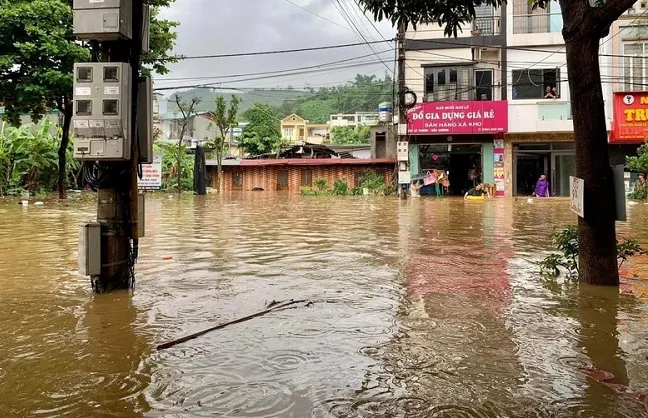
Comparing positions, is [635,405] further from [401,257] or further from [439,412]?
[401,257]

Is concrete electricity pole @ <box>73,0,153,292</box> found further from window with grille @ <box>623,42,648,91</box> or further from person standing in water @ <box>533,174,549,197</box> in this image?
window with grille @ <box>623,42,648,91</box>

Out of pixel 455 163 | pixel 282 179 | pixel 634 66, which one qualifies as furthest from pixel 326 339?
pixel 282 179

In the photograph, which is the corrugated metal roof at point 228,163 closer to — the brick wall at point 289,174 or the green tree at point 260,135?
the brick wall at point 289,174

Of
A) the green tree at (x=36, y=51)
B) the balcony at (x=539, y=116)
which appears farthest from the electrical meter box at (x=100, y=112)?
the balcony at (x=539, y=116)

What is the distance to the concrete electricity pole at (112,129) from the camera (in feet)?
16.9

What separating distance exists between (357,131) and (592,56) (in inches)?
2219

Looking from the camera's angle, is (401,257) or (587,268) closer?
(587,268)

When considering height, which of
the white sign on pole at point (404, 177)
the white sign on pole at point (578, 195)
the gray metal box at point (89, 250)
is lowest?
the gray metal box at point (89, 250)

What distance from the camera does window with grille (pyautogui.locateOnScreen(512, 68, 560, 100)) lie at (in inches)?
1146

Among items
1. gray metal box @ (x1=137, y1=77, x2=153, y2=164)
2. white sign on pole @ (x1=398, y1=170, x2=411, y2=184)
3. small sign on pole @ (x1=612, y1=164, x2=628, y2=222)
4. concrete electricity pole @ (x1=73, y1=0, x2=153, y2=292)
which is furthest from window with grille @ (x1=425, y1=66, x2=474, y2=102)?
gray metal box @ (x1=137, y1=77, x2=153, y2=164)

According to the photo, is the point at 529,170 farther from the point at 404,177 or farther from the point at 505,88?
the point at 404,177

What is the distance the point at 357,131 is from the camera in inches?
2414

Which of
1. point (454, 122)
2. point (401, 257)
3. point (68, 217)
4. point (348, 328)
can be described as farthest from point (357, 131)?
point (348, 328)

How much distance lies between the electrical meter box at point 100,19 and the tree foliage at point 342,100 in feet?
244
